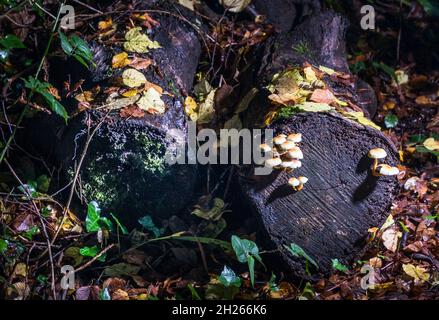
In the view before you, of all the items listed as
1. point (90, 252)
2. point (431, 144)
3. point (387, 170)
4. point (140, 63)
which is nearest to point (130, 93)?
point (140, 63)

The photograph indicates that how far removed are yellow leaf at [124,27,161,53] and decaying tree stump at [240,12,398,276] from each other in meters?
1.18

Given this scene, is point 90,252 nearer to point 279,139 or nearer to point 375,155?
point 279,139

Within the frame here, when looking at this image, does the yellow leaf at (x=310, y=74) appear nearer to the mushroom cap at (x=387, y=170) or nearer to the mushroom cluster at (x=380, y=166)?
the mushroom cluster at (x=380, y=166)

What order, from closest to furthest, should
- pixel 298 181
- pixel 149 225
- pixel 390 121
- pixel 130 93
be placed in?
1. pixel 298 181
2. pixel 130 93
3. pixel 149 225
4. pixel 390 121

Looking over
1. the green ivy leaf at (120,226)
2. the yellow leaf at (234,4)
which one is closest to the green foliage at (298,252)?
the green ivy leaf at (120,226)

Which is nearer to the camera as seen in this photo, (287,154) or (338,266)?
(287,154)

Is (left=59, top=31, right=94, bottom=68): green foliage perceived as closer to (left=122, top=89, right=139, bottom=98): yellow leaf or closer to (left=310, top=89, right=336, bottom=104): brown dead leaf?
(left=122, top=89, right=139, bottom=98): yellow leaf

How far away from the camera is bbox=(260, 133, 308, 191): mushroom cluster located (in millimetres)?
2846

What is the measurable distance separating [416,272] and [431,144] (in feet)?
5.55

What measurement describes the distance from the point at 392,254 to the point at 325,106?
59.3 inches

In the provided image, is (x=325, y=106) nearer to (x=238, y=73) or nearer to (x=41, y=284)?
(x=238, y=73)

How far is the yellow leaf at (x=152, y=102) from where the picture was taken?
3.21 m

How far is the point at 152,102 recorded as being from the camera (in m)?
3.26

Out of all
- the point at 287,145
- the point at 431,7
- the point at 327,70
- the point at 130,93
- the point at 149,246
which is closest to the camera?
the point at 287,145
